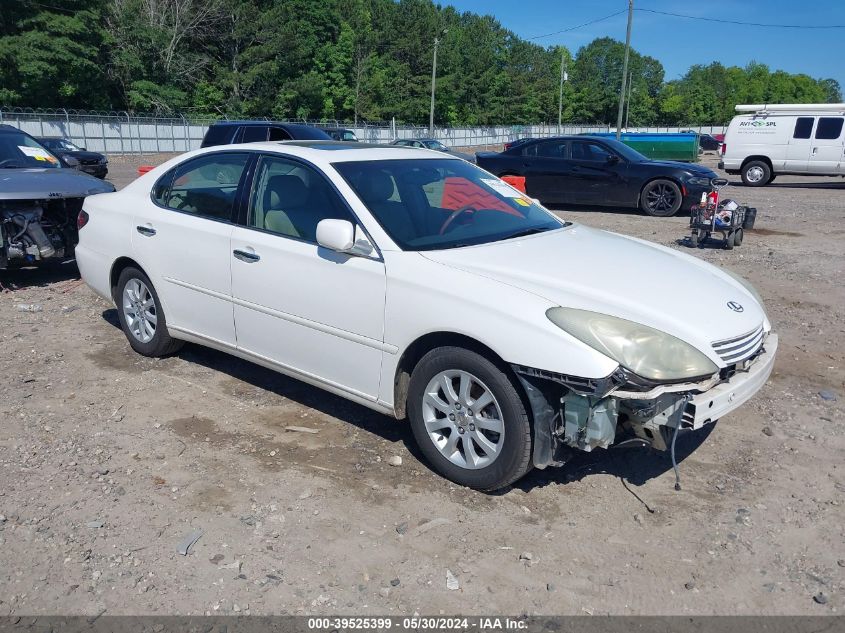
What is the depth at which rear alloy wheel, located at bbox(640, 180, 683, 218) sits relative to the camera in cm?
1370

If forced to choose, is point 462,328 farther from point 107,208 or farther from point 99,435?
point 107,208

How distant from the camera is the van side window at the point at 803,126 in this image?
2044 centimetres

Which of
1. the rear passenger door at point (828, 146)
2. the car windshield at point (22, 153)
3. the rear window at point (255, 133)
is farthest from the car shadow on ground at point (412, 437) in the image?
the rear passenger door at point (828, 146)

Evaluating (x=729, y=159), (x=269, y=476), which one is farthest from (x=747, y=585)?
(x=729, y=159)

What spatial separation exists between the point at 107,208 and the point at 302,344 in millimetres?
2448

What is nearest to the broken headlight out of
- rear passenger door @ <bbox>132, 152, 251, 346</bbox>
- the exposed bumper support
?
the exposed bumper support

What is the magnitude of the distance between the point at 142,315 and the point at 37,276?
3.84m

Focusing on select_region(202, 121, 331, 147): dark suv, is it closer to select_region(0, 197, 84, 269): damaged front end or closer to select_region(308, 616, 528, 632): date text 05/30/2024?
select_region(0, 197, 84, 269): damaged front end

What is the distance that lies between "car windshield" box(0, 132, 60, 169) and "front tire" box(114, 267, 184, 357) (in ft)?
12.2

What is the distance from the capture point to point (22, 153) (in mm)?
8508

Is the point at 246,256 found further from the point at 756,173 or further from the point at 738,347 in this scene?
the point at 756,173

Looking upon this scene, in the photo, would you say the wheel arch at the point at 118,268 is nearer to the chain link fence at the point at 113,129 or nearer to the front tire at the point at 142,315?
the front tire at the point at 142,315

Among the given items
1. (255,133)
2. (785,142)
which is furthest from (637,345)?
(785,142)

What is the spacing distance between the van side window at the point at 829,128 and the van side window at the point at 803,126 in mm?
224
